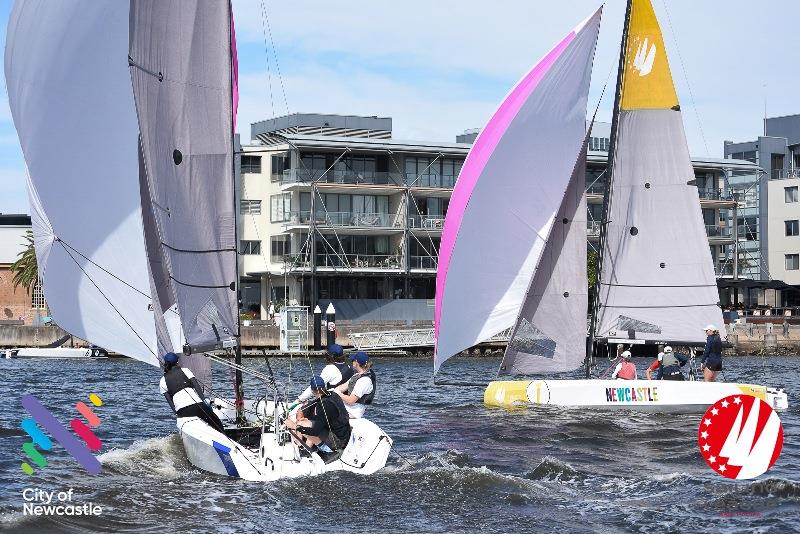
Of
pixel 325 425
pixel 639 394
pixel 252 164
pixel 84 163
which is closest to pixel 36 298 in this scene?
pixel 252 164

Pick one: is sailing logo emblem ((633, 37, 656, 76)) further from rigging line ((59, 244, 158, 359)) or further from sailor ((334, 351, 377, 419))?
rigging line ((59, 244, 158, 359))

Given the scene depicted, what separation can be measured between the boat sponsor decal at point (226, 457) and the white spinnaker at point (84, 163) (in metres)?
2.11

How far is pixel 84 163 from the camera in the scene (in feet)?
54.0

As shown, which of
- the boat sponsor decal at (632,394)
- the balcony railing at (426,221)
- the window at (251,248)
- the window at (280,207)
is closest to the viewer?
the boat sponsor decal at (632,394)

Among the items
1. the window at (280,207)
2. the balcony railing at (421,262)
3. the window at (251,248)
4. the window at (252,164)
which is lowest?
the balcony railing at (421,262)

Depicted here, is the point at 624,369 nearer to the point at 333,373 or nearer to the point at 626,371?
the point at 626,371

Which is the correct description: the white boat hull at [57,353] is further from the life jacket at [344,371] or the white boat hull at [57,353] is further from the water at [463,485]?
the life jacket at [344,371]

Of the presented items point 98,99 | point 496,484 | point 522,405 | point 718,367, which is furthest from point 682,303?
point 98,99

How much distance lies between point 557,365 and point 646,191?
414 cm

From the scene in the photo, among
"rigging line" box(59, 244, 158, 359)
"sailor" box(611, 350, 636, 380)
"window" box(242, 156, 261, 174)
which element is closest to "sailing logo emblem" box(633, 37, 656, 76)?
"sailor" box(611, 350, 636, 380)

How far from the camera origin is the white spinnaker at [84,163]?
15.8 metres

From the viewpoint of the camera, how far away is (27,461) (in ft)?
56.5

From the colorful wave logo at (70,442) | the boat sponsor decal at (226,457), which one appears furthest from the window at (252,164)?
the boat sponsor decal at (226,457)

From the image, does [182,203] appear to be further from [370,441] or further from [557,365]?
[557,365]
